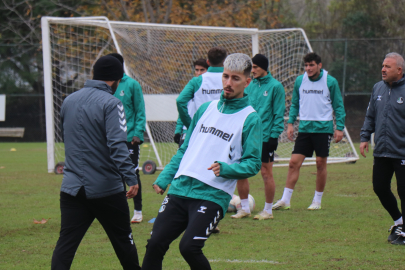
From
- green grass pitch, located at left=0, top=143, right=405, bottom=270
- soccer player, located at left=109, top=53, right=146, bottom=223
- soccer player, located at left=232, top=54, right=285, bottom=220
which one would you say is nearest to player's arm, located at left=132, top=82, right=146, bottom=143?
soccer player, located at left=109, top=53, right=146, bottom=223

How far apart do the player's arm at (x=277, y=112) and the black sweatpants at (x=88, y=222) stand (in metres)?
3.46

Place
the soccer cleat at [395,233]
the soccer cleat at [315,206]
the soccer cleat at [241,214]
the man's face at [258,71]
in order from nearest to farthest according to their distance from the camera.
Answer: the soccer cleat at [395,233] < the man's face at [258,71] < the soccer cleat at [241,214] < the soccer cleat at [315,206]

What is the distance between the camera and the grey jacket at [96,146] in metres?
3.95

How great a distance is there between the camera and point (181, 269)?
4.99 meters

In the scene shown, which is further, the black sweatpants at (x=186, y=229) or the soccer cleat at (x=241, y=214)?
the soccer cleat at (x=241, y=214)

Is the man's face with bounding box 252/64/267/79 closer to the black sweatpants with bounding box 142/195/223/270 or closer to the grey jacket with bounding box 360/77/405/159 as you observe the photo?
the grey jacket with bounding box 360/77/405/159

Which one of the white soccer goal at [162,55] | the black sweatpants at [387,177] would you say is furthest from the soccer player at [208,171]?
the white soccer goal at [162,55]

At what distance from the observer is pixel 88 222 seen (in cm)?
417

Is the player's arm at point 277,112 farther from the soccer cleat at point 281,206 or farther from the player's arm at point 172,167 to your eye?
the player's arm at point 172,167

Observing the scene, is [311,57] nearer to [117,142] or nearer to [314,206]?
[314,206]

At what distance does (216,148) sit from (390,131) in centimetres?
285

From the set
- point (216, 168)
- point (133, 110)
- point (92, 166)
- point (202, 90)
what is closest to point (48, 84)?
point (133, 110)

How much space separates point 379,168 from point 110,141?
3348mm

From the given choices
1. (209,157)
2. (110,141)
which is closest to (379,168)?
(209,157)
